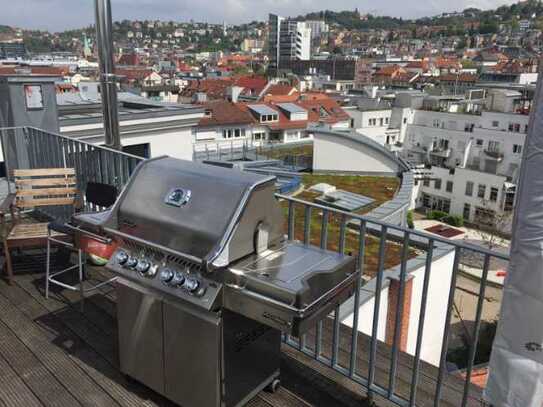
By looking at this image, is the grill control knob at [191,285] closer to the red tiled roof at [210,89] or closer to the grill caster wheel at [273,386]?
the grill caster wheel at [273,386]

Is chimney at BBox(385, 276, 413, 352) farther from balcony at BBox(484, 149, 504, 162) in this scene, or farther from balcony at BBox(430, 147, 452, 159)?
balcony at BBox(430, 147, 452, 159)

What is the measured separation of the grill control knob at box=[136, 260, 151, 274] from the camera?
2857 mm

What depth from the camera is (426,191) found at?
41219 mm

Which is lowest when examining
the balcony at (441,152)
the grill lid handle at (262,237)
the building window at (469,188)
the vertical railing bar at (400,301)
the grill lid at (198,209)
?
the building window at (469,188)

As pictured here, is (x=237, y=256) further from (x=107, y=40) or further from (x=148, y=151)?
(x=148, y=151)

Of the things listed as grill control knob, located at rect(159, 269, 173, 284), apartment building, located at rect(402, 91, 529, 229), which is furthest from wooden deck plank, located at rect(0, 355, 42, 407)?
apartment building, located at rect(402, 91, 529, 229)

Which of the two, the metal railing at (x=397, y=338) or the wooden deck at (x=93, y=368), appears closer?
the metal railing at (x=397, y=338)

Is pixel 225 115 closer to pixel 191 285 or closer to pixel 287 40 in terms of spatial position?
pixel 191 285

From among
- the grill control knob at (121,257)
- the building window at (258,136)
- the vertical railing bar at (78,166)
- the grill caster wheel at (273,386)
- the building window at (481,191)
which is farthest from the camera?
the building window at (481,191)

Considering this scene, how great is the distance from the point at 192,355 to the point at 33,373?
1392mm

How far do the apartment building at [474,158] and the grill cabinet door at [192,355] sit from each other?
1356 inches

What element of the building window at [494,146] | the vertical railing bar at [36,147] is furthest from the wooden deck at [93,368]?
the building window at [494,146]

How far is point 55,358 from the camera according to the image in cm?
356

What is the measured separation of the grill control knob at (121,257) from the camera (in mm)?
2973
